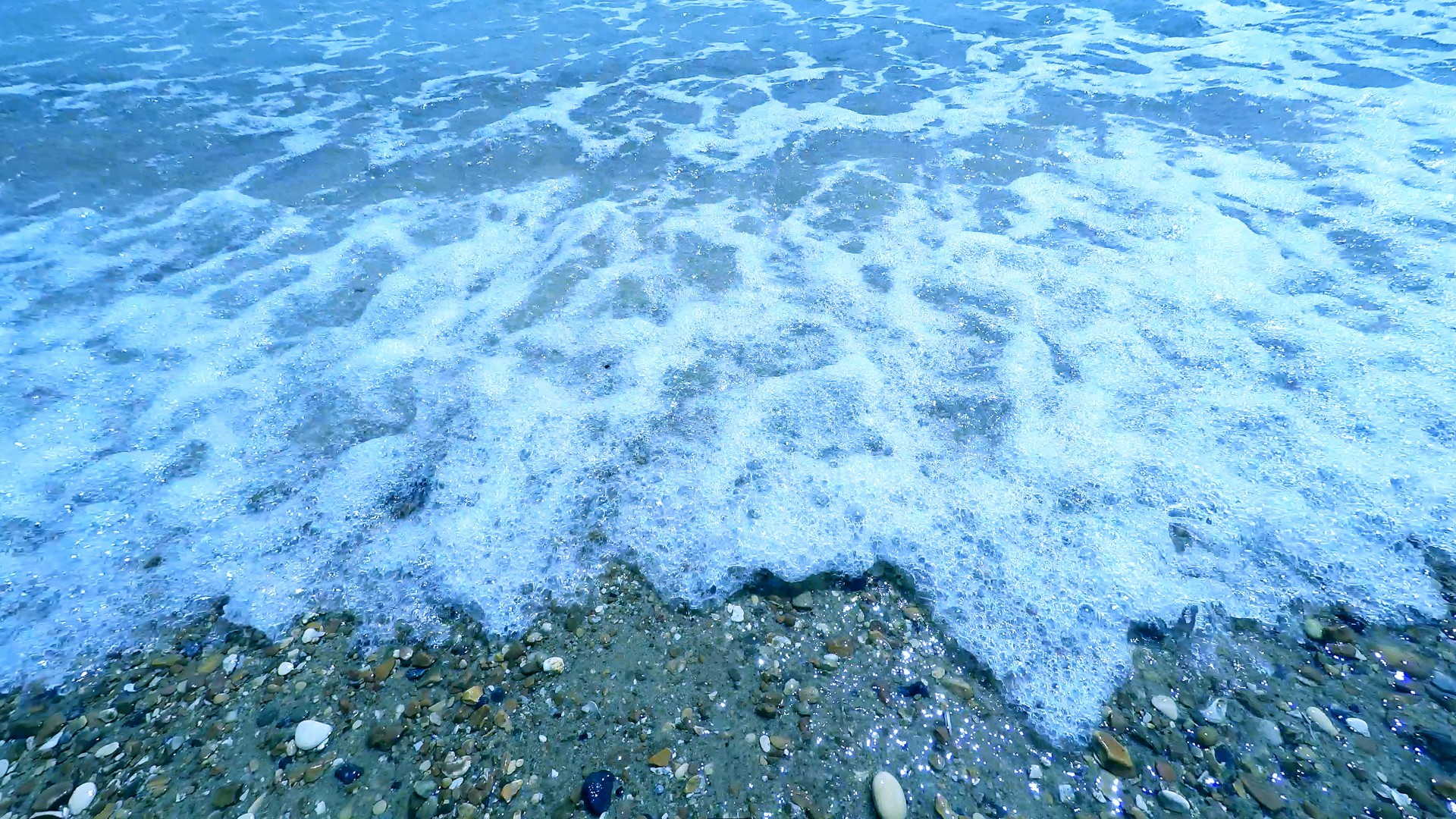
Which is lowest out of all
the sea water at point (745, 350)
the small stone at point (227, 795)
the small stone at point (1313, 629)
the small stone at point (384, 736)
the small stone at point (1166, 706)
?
the small stone at point (1166, 706)

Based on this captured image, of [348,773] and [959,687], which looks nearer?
[348,773]

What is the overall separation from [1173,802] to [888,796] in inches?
36.3

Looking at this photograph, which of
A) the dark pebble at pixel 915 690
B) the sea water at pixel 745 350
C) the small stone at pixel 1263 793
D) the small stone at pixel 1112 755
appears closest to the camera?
the small stone at pixel 1263 793

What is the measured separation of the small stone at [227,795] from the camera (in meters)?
2.20

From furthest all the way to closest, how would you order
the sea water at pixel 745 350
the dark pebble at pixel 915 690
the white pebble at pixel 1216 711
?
the sea water at pixel 745 350, the dark pebble at pixel 915 690, the white pebble at pixel 1216 711

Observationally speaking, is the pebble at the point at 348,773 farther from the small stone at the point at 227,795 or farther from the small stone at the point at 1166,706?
the small stone at the point at 1166,706

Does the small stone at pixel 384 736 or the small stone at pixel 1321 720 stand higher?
the small stone at pixel 384 736

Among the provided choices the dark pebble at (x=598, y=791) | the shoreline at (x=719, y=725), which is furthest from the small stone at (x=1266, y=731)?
the dark pebble at (x=598, y=791)

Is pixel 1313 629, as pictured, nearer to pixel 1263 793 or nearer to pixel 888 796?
pixel 1263 793

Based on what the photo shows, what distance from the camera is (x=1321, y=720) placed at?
7.52 ft

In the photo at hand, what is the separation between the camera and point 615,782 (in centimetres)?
224

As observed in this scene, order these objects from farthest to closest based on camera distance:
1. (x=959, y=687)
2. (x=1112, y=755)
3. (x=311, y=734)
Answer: (x=959, y=687), (x=311, y=734), (x=1112, y=755)

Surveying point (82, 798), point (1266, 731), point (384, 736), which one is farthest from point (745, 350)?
point (82, 798)

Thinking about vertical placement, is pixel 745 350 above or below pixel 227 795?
above
